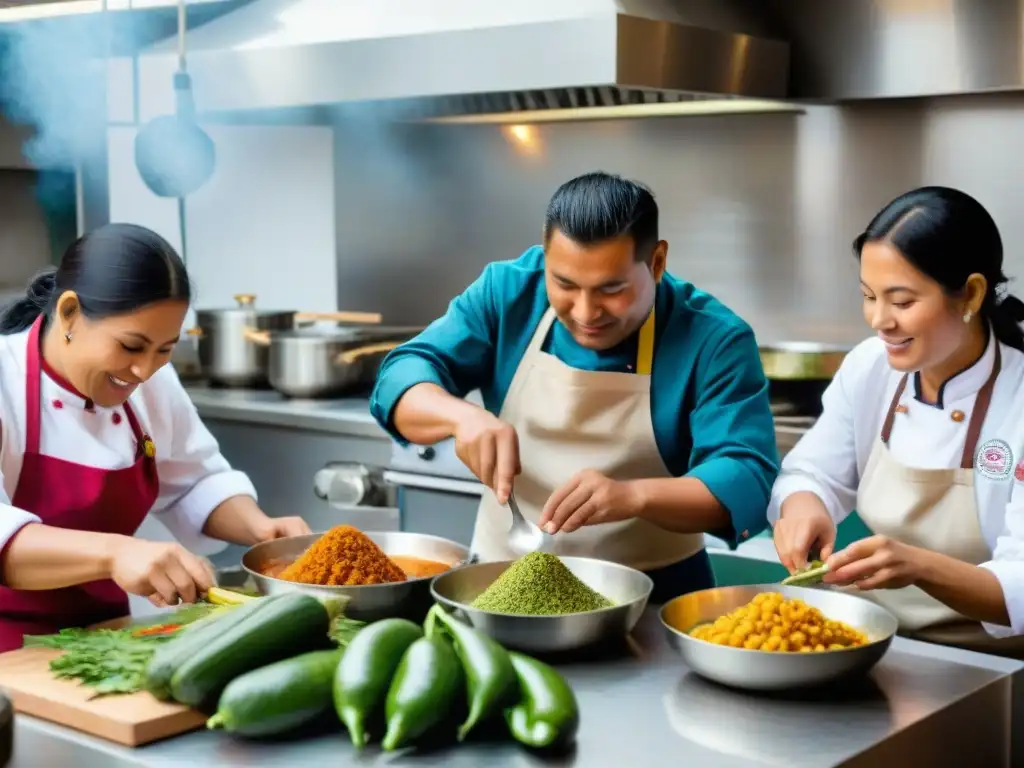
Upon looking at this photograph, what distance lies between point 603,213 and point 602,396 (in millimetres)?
364

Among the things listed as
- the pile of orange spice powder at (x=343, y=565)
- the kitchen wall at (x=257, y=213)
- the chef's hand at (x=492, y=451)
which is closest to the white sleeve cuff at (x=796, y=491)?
the chef's hand at (x=492, y=451)

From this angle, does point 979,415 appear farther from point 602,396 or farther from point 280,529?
point 280,529

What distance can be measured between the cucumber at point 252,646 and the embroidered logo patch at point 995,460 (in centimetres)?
111

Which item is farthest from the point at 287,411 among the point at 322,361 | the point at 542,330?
the point at 542,330

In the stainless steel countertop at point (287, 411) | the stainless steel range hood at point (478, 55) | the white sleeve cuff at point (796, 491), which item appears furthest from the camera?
the stainless steel countertop at point (287, 411)

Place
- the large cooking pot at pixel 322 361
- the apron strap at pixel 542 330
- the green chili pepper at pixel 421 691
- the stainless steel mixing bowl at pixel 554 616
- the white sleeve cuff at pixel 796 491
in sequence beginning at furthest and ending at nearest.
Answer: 1. the large cooking pot at pixel 322 361
2. the apron strap at pixel 542 330
3. the white sleeve cuff at pixel 796 491
4. the stainless steel mixing bowl at pixel 554 616
5. the green chili pepper at pixel 421 691

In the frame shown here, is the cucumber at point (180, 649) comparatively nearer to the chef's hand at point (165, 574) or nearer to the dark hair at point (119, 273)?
the chef's hand at point (165, 574)

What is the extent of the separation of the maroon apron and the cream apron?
1.22m

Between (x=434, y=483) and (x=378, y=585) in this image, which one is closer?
(x=378, y=585)

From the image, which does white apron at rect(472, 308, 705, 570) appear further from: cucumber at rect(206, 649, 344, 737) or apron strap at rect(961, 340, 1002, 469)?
cucumber at rect(206, 649, 344, 737)

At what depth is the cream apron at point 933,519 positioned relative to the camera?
2043 millimetres

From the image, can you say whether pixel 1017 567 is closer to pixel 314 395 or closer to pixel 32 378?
pixel 32 378

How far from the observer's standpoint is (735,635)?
1.53m

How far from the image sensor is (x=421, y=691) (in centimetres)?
133
